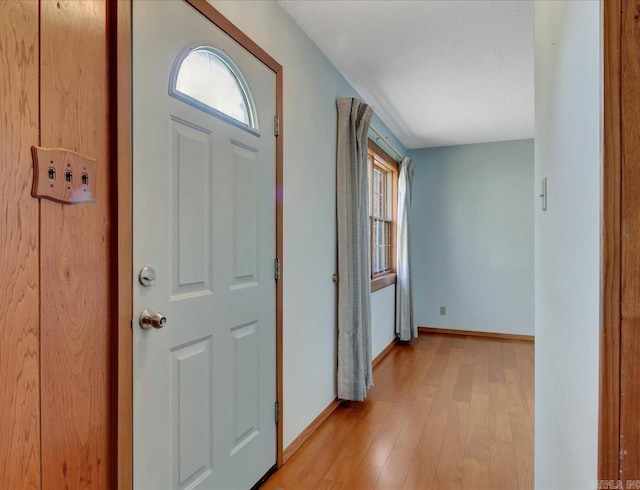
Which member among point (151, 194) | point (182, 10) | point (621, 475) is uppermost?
point (182, 10)

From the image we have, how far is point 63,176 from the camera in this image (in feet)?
3.34

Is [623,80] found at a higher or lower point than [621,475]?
higher

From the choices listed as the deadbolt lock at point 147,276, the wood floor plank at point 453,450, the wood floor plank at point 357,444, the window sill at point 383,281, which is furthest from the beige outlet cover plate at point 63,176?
the window sill at point 383,281

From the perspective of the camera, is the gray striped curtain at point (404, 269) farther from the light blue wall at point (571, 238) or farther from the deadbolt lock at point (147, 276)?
the deadbolt lock at point (147, 276)

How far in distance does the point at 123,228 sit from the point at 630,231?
1.24m

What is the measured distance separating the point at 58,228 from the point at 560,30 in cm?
146

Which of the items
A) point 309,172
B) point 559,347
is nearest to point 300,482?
point 559,347

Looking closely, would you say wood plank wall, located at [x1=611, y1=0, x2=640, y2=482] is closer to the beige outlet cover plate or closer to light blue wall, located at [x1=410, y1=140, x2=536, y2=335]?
the beige outlet cover plate

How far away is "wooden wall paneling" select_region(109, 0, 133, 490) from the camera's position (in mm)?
1149

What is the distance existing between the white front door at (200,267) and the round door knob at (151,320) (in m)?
0.02

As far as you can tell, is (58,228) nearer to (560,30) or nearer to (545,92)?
(560,30)

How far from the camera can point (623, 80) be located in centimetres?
58

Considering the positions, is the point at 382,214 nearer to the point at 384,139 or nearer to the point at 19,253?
the point at 384,139

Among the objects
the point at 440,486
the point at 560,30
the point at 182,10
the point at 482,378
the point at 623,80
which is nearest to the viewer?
the point at 623,80
